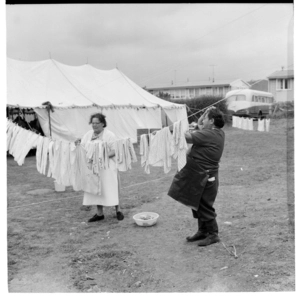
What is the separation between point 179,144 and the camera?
12.8 feet

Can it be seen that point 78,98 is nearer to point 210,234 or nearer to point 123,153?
point 123,153

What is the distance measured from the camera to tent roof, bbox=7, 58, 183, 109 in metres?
11.9

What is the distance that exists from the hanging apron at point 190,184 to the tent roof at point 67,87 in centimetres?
874

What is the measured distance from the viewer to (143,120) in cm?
1450

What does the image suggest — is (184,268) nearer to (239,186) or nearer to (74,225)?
(74,225)

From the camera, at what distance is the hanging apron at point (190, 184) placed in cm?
378

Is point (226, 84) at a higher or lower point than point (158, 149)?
higher

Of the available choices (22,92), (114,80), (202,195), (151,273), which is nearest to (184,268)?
(151,273)

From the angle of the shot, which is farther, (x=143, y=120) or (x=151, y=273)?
(x=143, y=120)

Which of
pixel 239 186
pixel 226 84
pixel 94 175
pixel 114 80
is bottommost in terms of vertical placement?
pixel 239 186

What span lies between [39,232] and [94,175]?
1123 millimetres

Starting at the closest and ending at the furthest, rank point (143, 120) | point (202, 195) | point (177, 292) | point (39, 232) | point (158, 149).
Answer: point (177, 292), point (202, 195), point (158, 149), point (39, 232), point (143, 120)

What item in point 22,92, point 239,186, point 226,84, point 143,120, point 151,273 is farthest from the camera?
point 226,84

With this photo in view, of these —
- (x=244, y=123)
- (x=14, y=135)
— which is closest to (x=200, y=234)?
(x=14, y=135)
